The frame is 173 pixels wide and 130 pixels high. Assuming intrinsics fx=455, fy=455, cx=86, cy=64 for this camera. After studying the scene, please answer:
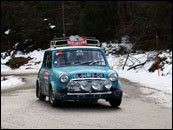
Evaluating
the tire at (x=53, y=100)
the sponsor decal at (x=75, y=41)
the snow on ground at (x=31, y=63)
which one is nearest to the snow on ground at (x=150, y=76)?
the sponsor decal at (x=75, y=41)

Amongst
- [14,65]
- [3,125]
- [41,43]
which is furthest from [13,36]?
[3,125]

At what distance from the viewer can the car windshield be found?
12.9 metres

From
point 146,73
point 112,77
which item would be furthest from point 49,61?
point 146,73

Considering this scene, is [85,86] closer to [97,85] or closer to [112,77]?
[97,85]

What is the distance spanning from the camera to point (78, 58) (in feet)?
42.4

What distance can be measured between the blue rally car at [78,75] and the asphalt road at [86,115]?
15.2 inches

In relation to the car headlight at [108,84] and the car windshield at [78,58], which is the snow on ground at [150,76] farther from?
the car windshield at [78,58]

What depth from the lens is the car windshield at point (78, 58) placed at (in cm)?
1288

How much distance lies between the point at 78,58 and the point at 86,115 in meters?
2.63

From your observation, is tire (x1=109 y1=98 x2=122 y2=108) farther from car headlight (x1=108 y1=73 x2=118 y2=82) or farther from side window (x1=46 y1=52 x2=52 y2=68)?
side window (x1=46 y1=52 x2=52 y2=68)

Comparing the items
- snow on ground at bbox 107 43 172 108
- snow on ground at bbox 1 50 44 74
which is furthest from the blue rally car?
snow on ground at bbox 1 50 44 74

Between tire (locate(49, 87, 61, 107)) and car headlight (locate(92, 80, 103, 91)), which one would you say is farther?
tire (locate(49, 87, 61, 107))

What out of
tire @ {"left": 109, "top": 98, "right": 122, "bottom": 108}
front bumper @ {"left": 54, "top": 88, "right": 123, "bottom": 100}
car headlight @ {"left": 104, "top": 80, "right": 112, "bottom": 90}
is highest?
car headlight @ {"left": 104, "top": 80, "right": 112, "bottom": 90}

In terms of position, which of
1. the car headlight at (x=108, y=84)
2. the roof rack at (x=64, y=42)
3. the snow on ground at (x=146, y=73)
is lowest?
the snow on ground at (x=146, y=73)
